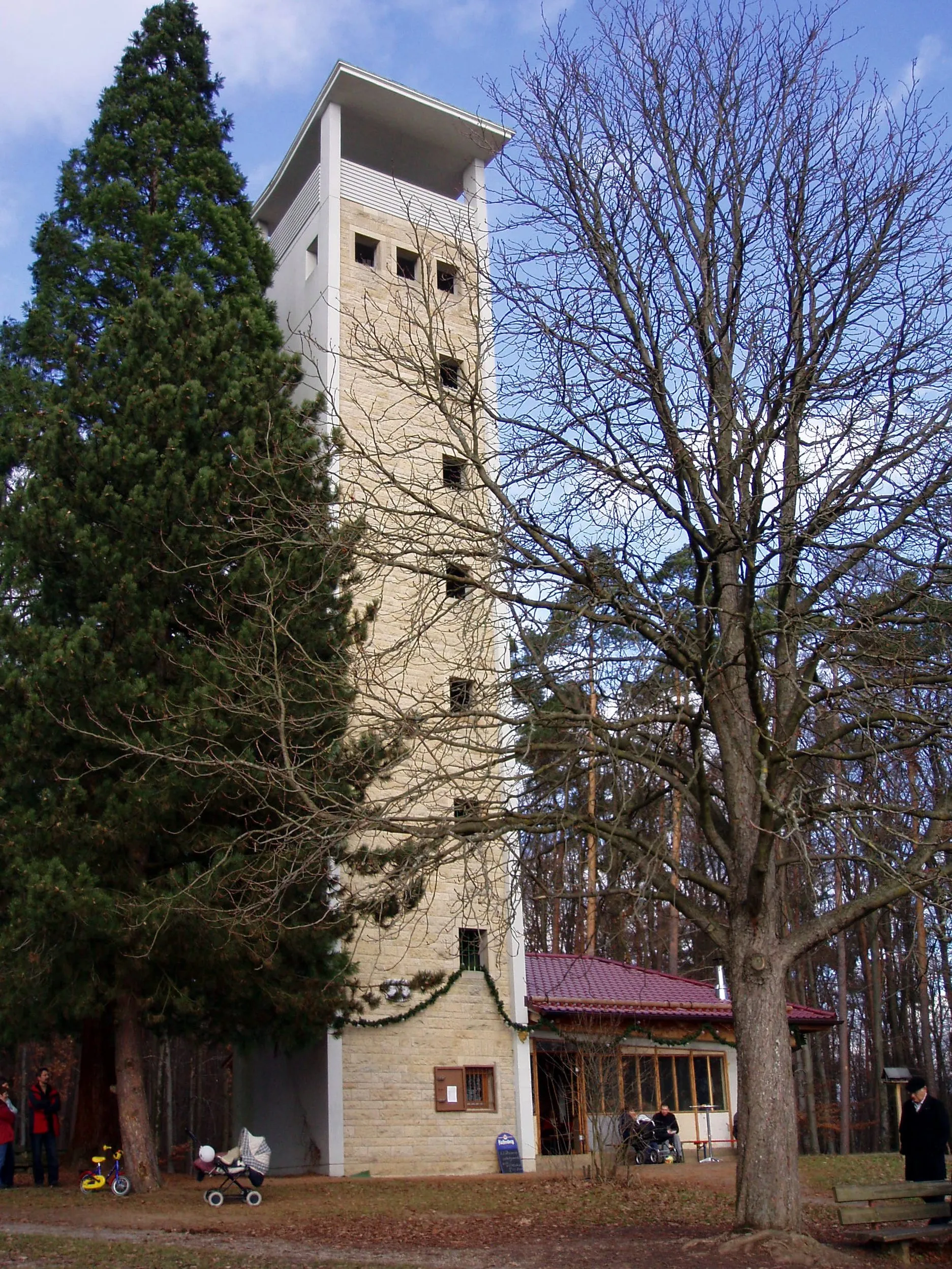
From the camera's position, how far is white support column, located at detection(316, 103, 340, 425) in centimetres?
2141

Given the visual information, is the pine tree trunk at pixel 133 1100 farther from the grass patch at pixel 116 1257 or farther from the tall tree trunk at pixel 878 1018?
the tall tree trunk at pixel 878 1018

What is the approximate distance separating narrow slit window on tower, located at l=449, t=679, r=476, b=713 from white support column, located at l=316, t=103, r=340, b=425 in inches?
391

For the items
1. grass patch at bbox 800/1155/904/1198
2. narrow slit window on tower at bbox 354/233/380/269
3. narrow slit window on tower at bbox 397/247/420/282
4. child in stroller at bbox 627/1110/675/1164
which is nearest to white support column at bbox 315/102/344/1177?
narrow slit window on tower at bbox 354/233/380/269

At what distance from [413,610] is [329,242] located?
13761 millimetres

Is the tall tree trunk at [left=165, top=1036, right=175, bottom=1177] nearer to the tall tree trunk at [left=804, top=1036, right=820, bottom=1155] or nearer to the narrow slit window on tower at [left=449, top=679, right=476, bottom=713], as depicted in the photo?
the tall tree trunk at [left=804, top=1036, right=820, bottom=1155]

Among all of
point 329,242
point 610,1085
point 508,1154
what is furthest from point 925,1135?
point 329,242

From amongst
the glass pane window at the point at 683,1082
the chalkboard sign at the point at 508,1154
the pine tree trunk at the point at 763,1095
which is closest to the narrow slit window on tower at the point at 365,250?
the chalkboard sign at the point at 508,1154

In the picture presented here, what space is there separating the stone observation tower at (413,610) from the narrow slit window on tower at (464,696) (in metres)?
0.06

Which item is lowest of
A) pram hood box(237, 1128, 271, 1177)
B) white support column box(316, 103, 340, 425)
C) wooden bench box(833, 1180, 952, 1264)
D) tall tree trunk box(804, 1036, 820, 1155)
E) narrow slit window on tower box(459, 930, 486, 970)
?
tall tree trunk box(804, 1036, 820, 1155)

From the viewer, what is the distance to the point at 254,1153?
14.0m

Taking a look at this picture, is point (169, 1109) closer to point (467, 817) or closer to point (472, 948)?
point (472, 948)

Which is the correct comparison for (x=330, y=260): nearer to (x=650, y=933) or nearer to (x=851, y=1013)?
(x=650, y=933)

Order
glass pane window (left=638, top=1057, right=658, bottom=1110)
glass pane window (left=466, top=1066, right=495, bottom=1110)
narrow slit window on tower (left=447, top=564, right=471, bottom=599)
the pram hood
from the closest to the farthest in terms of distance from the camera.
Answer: narrow slit window on tower (left=447, top=564, right=471, bottom=599) < the pram hood < glass pane window (left=466, top=1066, right=495, bottom=1110) < glass pane window (left=638, top=1057, right=658, bottom=1110)

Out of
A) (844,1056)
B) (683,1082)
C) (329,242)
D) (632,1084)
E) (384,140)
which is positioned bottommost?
(844,1056)
